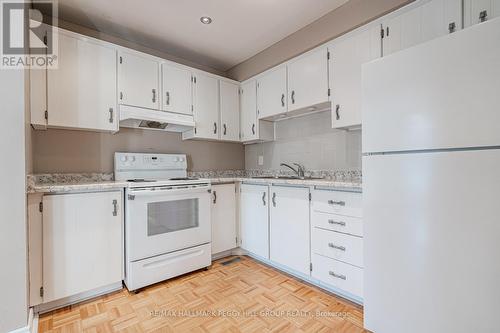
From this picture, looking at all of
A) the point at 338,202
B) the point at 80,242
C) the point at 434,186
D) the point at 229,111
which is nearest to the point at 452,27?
the point at 434,186

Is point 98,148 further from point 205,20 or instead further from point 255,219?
point 255,219

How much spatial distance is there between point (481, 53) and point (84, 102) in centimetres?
274

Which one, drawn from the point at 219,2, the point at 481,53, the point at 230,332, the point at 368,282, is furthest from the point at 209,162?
the point at 481,53

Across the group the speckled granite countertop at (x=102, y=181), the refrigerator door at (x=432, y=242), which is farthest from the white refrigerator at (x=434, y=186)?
the speckled granite countertop at (x=102, y=181)

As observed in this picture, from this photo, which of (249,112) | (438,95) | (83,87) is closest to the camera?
(438,95)

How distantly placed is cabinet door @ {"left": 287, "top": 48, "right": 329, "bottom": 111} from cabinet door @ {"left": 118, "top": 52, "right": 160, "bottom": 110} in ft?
4.82

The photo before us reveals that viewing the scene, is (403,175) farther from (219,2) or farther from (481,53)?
(219,2)

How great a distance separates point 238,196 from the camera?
2877mm

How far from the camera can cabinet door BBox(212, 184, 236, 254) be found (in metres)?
2.66

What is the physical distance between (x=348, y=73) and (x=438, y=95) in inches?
40.0

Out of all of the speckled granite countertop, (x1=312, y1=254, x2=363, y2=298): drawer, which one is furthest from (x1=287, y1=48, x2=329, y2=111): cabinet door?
(x1=312, y1=254, x2=363, y2=298): drawer

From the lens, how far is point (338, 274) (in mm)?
1850

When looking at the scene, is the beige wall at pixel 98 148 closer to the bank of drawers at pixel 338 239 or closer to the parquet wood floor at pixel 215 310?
the parquet wood floor at pixel 215 310

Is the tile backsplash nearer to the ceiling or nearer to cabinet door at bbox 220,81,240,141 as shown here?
cabinet door at bbox 220,81,240,141
